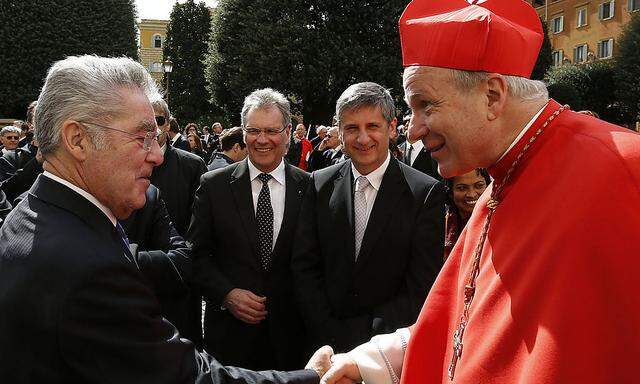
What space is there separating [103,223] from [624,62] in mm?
38119

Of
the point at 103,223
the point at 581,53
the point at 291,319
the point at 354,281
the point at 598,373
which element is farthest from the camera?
the point at 581,53

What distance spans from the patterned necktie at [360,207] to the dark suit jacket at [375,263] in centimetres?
4

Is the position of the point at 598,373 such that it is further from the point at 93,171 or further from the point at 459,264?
the point at 93,171

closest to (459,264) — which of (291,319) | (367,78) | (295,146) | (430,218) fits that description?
(430,218)

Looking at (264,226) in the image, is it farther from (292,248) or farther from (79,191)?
(79,191)

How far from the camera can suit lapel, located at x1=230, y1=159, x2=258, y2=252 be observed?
13.3ft

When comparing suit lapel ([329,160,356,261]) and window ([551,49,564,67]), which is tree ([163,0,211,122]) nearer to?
window ([551,49,564,67])

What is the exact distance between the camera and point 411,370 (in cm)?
235

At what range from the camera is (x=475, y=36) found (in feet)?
6.66

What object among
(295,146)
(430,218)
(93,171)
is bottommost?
(295,146)

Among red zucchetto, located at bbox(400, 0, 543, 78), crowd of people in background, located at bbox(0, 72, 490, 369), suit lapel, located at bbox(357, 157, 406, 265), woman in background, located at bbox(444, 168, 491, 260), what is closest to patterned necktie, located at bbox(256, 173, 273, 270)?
crowd of people in background, located at bbox(0, 72, 490, 369)

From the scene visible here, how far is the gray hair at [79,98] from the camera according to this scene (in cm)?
212

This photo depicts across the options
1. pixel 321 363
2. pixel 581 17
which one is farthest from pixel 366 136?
pixel 581 17

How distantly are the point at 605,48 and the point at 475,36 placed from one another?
1904 inches
